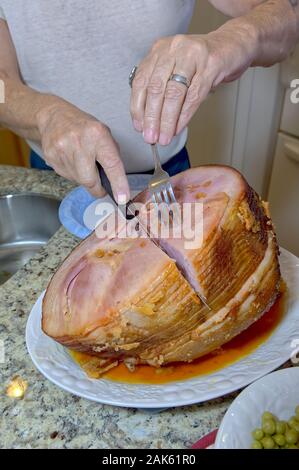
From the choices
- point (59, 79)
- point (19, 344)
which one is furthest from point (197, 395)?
point (59, 79)

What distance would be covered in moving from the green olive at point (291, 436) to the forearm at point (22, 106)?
28.8 inches

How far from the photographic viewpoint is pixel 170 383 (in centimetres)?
76

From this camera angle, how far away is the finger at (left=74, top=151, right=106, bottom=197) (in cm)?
82

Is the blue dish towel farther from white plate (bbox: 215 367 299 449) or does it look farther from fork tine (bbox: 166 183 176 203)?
white plate (bbox: 215 367 299 449)

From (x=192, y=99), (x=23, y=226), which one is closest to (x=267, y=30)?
(x=192, y=99)

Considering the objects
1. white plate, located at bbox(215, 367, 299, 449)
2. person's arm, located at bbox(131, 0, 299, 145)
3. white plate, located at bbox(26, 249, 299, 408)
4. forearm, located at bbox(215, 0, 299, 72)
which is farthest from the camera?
forearm, located at bbox(215, 0, 299, 72)

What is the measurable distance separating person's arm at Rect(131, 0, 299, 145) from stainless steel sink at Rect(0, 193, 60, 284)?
2.30ft

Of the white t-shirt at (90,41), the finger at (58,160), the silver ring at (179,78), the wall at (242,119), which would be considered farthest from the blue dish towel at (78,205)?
the wall at (242,119)

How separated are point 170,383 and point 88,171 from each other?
0.40 metres

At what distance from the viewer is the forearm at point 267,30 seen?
0.92m

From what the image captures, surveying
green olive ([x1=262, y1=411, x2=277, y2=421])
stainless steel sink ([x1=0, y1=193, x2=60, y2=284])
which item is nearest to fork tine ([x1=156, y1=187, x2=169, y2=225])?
green olive ([x1=262, y1=411, x2=277, y2=421])

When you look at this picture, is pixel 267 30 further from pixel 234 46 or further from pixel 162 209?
pixel 162 209

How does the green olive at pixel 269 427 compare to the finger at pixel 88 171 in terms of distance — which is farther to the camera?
the finger at pixel 88 171

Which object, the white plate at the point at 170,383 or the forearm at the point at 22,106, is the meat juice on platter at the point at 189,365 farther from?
the forearm at the point at 22,106
